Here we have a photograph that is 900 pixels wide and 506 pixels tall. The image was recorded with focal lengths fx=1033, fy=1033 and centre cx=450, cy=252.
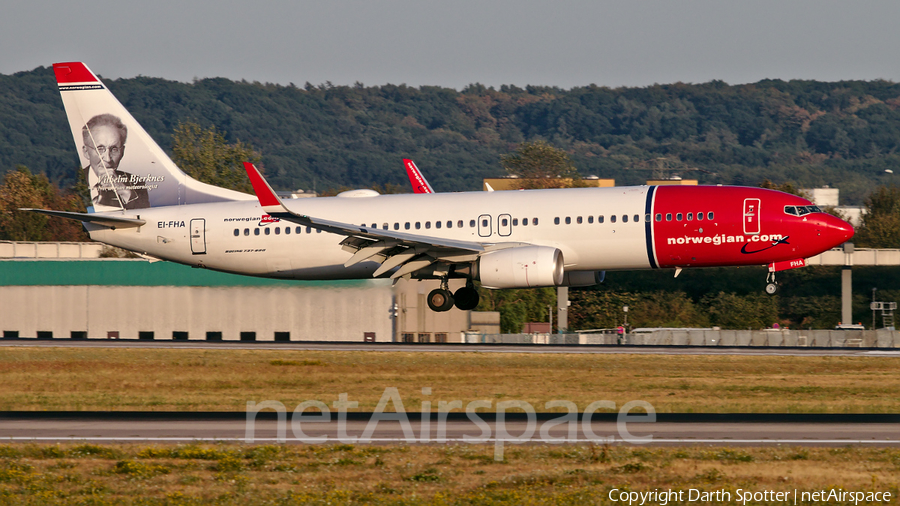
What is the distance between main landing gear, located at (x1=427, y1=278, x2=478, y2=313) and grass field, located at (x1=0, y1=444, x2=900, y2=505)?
17698mm

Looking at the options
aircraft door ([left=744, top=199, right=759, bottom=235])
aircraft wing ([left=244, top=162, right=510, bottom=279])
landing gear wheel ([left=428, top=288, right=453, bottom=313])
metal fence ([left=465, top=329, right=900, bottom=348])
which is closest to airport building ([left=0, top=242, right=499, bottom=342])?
metal fence ([left=465, top=329, right=900, bottom=348])

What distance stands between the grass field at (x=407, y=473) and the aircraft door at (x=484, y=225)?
56.0ft

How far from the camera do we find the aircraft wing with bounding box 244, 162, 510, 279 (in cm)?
3406

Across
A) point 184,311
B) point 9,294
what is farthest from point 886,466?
point 9,294

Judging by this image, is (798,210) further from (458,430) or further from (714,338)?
(714,338)

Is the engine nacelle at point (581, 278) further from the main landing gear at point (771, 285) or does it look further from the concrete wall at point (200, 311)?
the concrete wall at point (200, 311)

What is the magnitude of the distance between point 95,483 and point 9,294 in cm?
4806

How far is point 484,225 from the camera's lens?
1451 inches

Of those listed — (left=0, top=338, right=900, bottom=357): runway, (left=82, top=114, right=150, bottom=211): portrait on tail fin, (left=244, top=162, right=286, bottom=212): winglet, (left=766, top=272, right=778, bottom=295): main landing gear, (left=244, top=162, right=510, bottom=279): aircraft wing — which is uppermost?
(left=82, top=114, right=150, bottom=211): portrait on tail fin

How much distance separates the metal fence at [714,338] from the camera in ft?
184

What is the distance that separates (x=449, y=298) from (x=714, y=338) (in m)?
25.4

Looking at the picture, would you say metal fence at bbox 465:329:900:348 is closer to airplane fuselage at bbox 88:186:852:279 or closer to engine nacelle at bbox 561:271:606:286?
engine nacelle at bbox 561:271:606:286

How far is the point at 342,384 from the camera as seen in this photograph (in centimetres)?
3322

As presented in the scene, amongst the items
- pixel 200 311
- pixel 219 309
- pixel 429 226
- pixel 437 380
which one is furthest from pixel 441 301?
pixel 200 311
